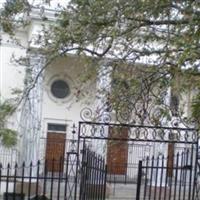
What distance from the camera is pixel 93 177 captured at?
1124cm

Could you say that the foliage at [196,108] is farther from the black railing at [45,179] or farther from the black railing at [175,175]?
the black railing at [45,179]

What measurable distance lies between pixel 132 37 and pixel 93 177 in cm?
268

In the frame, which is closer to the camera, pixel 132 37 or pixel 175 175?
pixel 132 37

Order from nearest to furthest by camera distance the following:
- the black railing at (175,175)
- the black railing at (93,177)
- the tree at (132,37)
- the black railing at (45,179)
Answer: the tree at (132,37) → the black railing at (175,175) → the black railing at (93,177) → the black railing at (45,179)

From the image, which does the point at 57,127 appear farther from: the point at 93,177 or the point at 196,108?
the point at 196,108

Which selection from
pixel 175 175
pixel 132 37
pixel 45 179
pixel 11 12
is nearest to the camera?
pixel 11 12

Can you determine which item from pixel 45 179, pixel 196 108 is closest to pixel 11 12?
pixel 45 179

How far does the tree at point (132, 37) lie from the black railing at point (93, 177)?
1.28 metres

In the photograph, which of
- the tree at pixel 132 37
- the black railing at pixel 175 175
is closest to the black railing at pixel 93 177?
the black railing at pixel 175 175

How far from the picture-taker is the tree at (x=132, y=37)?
9617 millimetres

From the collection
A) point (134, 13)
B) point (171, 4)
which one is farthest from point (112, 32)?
point (171, 4)

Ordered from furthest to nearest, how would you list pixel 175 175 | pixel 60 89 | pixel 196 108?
pixel 60 89
pixel 175 175
pixel 196 108

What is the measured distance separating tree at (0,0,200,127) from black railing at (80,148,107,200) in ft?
4.21

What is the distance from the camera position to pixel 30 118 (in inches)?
1014
